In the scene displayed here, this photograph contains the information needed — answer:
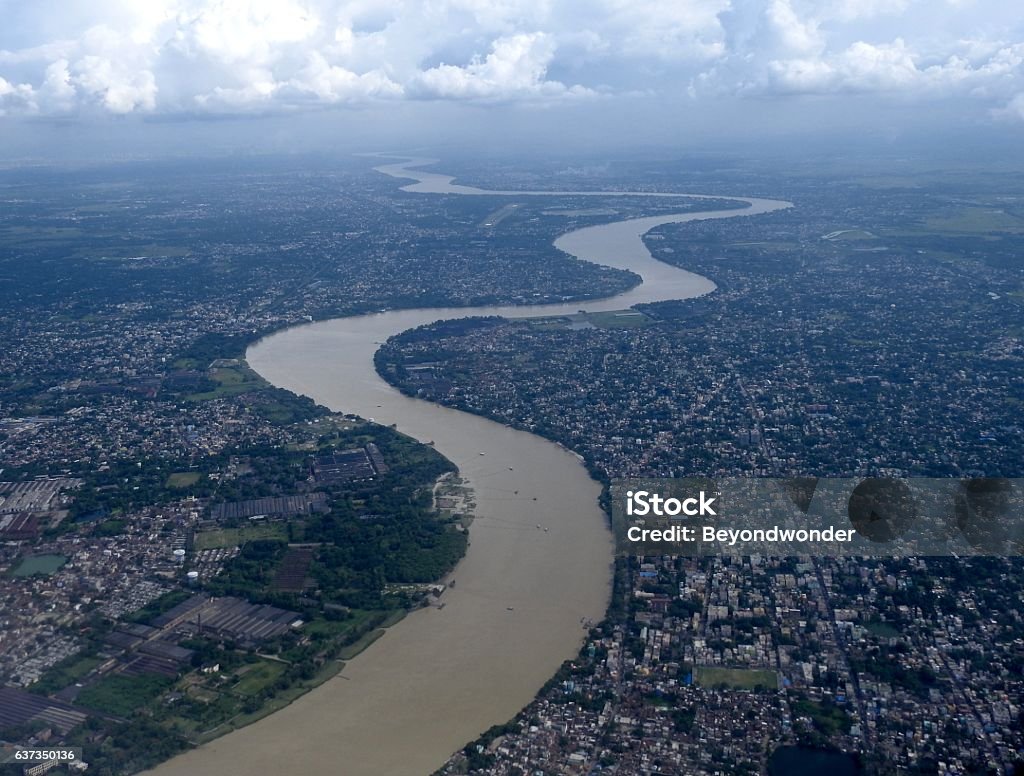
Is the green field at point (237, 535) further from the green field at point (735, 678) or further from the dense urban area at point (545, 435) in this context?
the green field at point (735, 678)

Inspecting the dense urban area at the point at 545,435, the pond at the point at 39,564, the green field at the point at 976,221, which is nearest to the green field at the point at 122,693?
the dense urban area at the point at 545,435

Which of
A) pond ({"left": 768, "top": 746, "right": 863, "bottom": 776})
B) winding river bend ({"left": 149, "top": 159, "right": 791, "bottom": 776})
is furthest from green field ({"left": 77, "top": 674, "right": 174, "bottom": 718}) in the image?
pond ({"left": 768, "top": 746, "right": 863, "bottom": 776})

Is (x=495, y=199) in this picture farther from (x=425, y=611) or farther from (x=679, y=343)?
(x=425, y=611)

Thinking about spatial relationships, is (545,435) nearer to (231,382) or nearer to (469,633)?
(469,633)

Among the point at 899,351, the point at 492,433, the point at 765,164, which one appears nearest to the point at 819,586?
the point at 492,433

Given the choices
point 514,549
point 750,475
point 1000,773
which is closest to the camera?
point 1000,773

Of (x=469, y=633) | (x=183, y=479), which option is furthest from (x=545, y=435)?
(x=469, y=633)

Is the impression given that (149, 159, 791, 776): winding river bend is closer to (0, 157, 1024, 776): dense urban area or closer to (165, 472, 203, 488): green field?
(0, 157, 1024, 776): dense urban area
